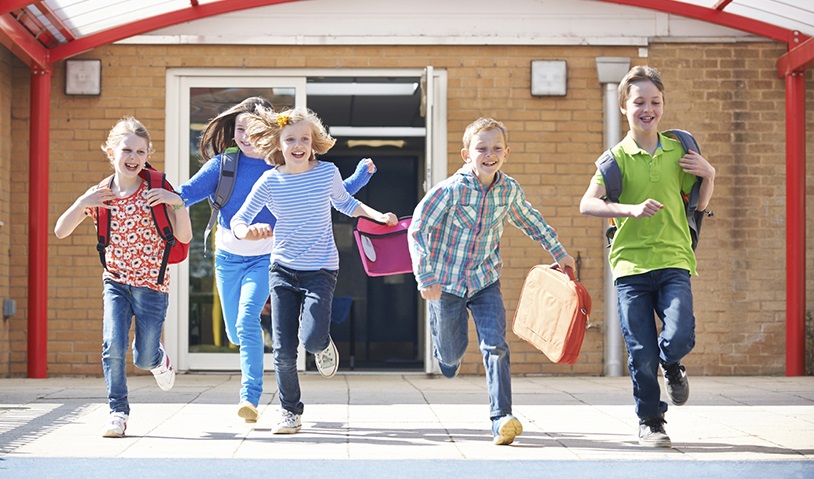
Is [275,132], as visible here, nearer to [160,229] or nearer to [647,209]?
[160,229]

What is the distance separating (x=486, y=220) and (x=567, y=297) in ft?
1.73

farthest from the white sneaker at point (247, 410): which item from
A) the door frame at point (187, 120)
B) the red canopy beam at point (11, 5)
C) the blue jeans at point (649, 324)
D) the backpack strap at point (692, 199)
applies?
the door frame at point (187, 120)

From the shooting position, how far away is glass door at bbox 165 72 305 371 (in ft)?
34.4

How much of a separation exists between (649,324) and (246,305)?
2.09 meters

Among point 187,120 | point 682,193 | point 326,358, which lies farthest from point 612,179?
point 187,120

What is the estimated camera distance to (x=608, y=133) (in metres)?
10.4

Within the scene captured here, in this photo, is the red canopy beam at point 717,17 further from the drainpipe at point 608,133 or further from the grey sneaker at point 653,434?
the grey sneaker at point 653,434

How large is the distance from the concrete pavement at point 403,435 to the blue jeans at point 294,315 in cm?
30

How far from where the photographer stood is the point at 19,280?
33.9 ft

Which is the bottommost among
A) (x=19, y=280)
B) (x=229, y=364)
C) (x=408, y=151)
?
(x=229, y=364)

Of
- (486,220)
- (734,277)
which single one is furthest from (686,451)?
(734,277)

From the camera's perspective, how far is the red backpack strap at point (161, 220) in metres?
5.82

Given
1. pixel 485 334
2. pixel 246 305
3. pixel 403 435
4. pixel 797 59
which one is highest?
pixel 797 59

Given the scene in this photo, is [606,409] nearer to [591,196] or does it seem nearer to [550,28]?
[591,196]
